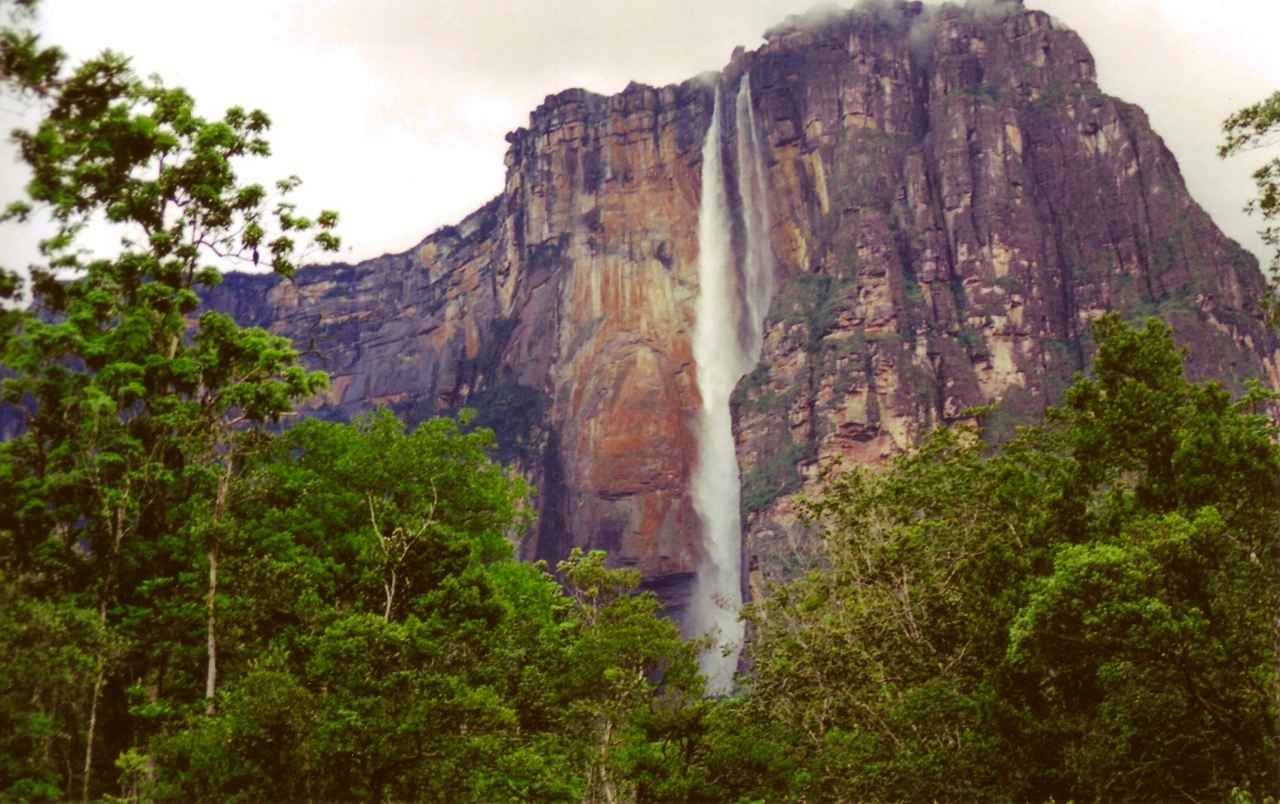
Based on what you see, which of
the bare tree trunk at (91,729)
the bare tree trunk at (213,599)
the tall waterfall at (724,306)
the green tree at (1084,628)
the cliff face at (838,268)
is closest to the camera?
the bare tree trunk at (91,729)

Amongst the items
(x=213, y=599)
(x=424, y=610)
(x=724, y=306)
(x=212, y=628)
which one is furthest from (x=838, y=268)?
(x=212, y=628)

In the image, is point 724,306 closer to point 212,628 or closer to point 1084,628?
point 212,628

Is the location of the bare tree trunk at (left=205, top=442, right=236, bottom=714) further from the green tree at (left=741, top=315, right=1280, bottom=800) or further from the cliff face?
the cliff face

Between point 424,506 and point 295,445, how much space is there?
3.44 metres

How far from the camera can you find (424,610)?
936 inches

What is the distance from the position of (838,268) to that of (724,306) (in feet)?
45.6

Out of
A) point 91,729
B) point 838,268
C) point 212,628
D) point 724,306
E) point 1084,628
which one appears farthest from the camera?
point 724,306

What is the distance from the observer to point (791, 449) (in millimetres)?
107188

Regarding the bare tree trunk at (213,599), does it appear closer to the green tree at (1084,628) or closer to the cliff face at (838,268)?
the green tree at (1084,628)

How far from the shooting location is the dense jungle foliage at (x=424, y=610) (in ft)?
65.2

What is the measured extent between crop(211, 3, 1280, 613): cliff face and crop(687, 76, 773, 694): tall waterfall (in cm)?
156

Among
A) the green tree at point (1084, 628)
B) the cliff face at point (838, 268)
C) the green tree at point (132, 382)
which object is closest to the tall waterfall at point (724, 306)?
the cliff face at point (838, 268)

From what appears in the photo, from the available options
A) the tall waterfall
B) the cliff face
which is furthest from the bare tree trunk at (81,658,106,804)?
the tall waterfall

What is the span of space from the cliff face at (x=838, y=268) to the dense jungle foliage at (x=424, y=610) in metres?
71.1
